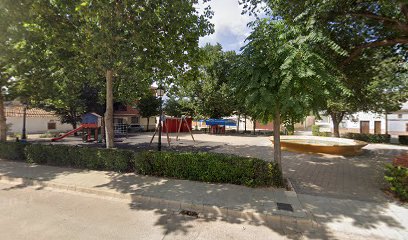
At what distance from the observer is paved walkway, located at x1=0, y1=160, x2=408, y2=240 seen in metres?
4.37

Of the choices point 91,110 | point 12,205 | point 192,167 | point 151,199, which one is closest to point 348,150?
point 192,167

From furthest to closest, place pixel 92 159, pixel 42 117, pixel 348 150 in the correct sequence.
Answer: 1. pixel 42 117
2. pixel 348 150
3. pixel 92 159

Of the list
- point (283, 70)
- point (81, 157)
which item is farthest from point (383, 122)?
point (81, 157)

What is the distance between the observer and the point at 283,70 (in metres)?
5.43

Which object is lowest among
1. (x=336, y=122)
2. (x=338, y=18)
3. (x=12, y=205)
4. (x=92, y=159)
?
(x=12, y=205)

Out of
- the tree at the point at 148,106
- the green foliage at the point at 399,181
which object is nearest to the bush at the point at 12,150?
the green foliage at the point at 399,181

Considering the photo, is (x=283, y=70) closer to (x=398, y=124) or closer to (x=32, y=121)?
(x=398, y=124)

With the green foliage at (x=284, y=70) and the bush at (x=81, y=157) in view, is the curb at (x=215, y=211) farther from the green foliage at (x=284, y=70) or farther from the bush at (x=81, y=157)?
the green foliage at (x=284, y=70)

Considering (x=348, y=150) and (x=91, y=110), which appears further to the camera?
(x=91, y=110)

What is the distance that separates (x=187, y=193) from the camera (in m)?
6.00

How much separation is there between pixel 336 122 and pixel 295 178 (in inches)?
699

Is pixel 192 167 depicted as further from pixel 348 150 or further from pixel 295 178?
pixel 348 150

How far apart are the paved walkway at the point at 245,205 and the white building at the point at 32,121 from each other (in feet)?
97.0

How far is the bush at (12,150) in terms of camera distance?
10.3 m
